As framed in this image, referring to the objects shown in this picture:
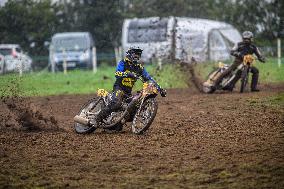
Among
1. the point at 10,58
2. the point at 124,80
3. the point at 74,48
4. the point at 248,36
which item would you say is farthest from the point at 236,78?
the point at 74,48

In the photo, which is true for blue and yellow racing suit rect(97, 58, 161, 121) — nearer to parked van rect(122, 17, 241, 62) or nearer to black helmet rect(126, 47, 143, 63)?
black helmet rect(126, 47, 143, 63)

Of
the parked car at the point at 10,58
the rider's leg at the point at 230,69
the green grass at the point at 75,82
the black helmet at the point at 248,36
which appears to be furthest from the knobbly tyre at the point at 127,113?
the parked car at the point at 10,58

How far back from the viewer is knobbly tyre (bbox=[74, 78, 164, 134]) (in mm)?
12531

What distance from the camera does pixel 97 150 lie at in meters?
11.0

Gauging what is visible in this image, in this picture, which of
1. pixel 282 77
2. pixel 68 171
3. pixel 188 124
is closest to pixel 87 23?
pixel 282 77

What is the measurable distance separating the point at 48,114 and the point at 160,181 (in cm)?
904

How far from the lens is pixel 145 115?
502 inches

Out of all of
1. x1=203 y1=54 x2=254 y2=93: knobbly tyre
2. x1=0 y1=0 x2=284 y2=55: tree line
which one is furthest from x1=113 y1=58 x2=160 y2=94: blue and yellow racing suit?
x1=0 y1=0 x2=284 y2=55: tree line

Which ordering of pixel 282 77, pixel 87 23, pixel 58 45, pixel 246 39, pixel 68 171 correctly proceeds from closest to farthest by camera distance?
1. pixel 68 171
2. pixel 246 39
3. pixel 282 77
4. pixel 58 45
5. pixel 87 23

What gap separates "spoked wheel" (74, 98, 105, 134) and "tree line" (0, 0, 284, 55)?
957 inches

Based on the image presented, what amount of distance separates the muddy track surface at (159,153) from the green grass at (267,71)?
10509 mm

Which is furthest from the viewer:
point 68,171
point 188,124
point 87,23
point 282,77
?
point 87,23

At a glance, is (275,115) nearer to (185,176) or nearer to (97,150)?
(97,150)

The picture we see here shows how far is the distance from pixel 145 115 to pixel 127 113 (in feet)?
1.15
